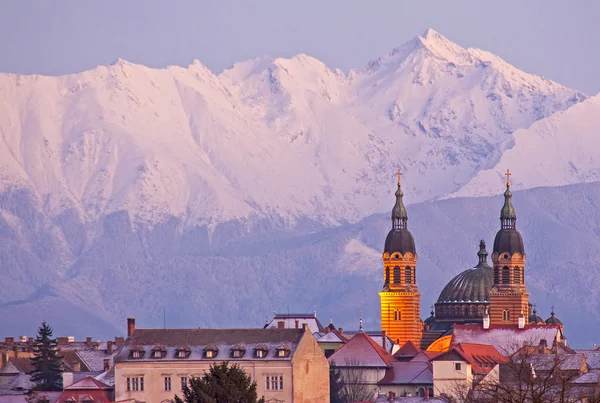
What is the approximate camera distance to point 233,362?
141750 mm

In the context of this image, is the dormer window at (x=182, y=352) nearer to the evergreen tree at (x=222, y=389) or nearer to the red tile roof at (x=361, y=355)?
the red tile roof at (x=361, y=355)

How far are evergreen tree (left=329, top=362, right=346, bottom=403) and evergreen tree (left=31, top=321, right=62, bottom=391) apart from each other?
17.1 meters

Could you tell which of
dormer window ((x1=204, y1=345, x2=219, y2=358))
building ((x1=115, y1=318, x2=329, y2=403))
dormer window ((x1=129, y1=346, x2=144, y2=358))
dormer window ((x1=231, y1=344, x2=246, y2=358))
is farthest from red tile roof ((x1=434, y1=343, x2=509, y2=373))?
dormer window ((x1=129, y1=346, x2=144, y2=358))

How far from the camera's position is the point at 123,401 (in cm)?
13438

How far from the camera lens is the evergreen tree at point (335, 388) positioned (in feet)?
504

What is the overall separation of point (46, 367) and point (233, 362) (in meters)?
12.4

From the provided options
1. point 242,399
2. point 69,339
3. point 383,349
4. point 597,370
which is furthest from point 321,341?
point 242,399

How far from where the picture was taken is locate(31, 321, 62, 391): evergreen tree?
143625 millimetres

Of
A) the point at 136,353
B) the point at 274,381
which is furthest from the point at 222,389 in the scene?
the point at 136,353

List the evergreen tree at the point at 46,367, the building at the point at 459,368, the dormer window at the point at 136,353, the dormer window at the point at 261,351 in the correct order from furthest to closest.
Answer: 1. the building at the point at 459,368
2. the evergreen tree at the point at 46,367
3. the dormer window at the point at 136,353
4. the dormer window at the point at 261,351

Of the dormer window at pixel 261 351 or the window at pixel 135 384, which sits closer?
the window at pixel 135 384

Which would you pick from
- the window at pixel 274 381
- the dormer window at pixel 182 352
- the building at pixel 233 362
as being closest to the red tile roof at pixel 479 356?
the building at pixel 233 362

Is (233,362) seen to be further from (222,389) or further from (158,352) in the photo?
(222,389)

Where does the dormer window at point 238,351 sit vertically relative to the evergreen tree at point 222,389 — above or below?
above
